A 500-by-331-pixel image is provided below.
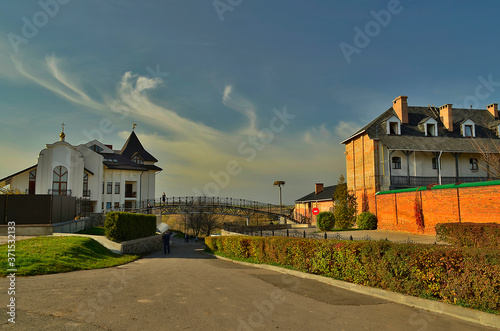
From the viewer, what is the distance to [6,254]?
11469 millimetres

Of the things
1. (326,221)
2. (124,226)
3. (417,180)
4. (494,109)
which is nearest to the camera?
(124,226)

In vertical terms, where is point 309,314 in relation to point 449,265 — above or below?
below

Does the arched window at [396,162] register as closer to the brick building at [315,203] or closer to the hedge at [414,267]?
the brick building at [315,203]

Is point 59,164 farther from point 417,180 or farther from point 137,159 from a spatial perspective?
point 417,180

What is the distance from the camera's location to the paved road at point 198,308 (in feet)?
19.2

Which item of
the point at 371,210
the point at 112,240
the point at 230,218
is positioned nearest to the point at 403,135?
the point at 371,210

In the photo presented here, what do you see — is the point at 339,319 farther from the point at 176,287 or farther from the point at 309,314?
the point at 176,287

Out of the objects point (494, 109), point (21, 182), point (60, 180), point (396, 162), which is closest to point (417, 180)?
point (396, 162)

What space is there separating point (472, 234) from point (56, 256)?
58.2 ft

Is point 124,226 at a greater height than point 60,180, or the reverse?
point 60,180

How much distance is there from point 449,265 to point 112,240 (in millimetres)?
17807

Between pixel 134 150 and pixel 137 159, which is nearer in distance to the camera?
pixel 137 159

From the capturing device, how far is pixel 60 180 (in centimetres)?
3912

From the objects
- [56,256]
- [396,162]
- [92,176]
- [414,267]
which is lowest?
[56,256]
